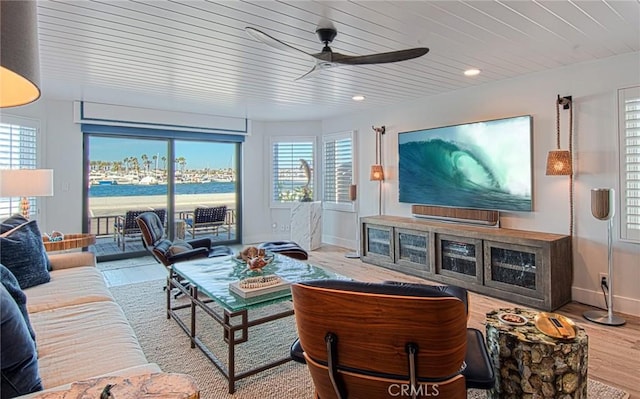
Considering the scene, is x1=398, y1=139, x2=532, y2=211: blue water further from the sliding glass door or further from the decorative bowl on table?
the sliding glass door

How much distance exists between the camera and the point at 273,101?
5.20 metres

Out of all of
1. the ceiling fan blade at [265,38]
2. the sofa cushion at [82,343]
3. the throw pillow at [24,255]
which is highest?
the ceiling fan blade at [265,38]

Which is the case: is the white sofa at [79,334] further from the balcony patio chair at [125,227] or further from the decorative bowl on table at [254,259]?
the balcony patio chair at [125,227]

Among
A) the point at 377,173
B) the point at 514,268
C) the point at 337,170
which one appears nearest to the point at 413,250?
the point at 514,268

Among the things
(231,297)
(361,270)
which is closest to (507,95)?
(361,270)

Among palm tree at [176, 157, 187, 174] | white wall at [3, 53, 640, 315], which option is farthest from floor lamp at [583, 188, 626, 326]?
palm tree at [176, 157, 187, 174]

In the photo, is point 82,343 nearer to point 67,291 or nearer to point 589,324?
point 67,291

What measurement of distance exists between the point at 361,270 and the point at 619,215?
2911 millimetres

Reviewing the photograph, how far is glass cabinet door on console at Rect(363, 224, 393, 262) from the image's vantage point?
500 centimetres

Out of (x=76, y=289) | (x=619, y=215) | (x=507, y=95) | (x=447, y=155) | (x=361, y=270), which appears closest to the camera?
(x=76, y=289)

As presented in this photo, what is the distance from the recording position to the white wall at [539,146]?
3361mm

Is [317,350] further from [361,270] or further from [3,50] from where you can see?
[361,270]

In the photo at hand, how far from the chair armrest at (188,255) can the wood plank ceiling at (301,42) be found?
1.95 m

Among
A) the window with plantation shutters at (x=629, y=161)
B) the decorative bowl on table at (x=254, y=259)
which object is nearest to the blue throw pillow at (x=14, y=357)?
the decorative bowl on table at (x=254, y=259)
